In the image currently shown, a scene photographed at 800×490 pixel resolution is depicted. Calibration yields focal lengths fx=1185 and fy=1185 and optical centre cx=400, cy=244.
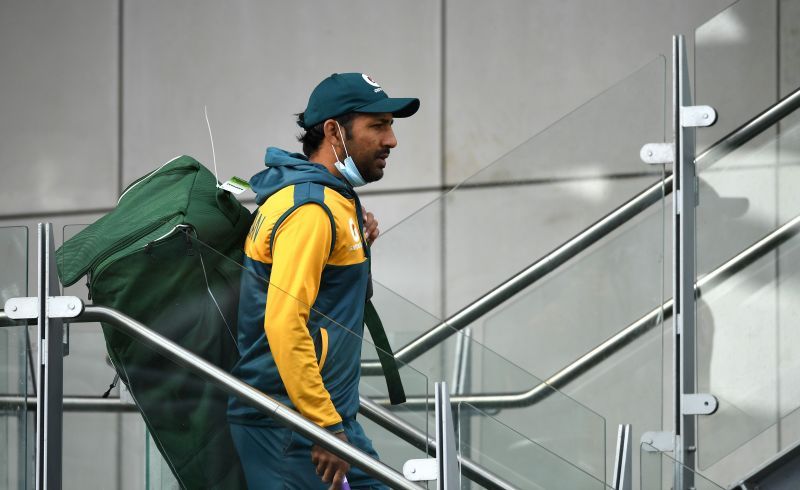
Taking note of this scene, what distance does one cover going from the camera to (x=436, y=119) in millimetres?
4477

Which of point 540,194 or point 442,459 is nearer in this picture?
point 442,459

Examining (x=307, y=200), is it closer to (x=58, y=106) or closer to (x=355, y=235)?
(x=355, y=235)

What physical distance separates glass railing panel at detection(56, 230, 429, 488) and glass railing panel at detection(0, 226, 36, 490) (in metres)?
0.07

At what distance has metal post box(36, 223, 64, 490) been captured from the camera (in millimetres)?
1967

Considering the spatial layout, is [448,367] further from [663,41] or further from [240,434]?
[663,41]

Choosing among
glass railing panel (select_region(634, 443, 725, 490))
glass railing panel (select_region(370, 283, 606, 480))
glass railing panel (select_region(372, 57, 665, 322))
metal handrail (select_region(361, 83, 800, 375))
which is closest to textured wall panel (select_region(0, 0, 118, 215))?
glass railing panel (select_region(372, 57, 665, 322))

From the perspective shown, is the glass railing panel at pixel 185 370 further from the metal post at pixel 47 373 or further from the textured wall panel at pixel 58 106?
the textured wall panel at pixel 58 106

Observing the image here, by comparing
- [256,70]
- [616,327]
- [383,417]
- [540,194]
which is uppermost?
[256,70]

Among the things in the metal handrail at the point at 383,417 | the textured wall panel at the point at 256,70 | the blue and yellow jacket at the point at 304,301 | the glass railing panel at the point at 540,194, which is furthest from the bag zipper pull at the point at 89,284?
the textured wall panel at the point at 256,70

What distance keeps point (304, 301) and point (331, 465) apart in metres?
0.27

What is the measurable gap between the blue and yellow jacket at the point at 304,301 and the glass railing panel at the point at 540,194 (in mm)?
663

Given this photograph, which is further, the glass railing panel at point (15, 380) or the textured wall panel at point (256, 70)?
the textured wall panel at point (256, 70)

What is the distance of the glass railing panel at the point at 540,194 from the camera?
2594 millimetres

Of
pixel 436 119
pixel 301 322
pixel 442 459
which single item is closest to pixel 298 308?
pixel 301 322
